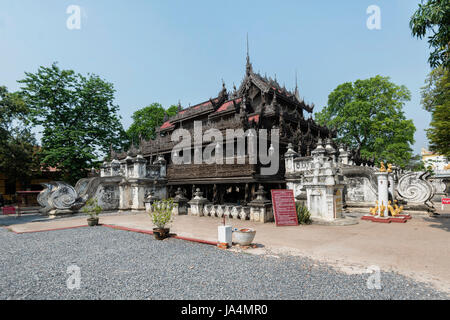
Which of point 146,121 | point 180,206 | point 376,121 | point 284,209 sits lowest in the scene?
point 180,206

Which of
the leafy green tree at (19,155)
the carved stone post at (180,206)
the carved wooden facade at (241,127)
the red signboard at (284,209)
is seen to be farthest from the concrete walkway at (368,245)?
the leafy green tree at (19,155)

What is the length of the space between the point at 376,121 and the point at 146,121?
36.5 metres

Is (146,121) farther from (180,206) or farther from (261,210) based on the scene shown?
(261,210)

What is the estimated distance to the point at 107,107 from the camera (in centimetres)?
2705

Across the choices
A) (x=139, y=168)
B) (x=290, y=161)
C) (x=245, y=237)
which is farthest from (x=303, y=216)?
(x=139, y=168)

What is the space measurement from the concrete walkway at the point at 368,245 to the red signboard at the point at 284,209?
0.52m

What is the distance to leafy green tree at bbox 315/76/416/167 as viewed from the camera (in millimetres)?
28438

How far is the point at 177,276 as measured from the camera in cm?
480

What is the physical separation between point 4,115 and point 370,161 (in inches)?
1347

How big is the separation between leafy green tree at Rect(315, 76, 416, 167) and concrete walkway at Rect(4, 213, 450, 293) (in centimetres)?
2134

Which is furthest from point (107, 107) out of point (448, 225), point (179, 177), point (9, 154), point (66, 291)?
point (448, 225)

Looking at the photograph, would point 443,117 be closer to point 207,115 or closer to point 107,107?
point 207,115

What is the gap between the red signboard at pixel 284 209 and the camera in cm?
1081

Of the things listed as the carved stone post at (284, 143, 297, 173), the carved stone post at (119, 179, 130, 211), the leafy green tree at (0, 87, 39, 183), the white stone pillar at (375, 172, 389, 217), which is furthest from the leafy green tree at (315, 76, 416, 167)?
the leafy green tree at (0, 87, 39, 183)
